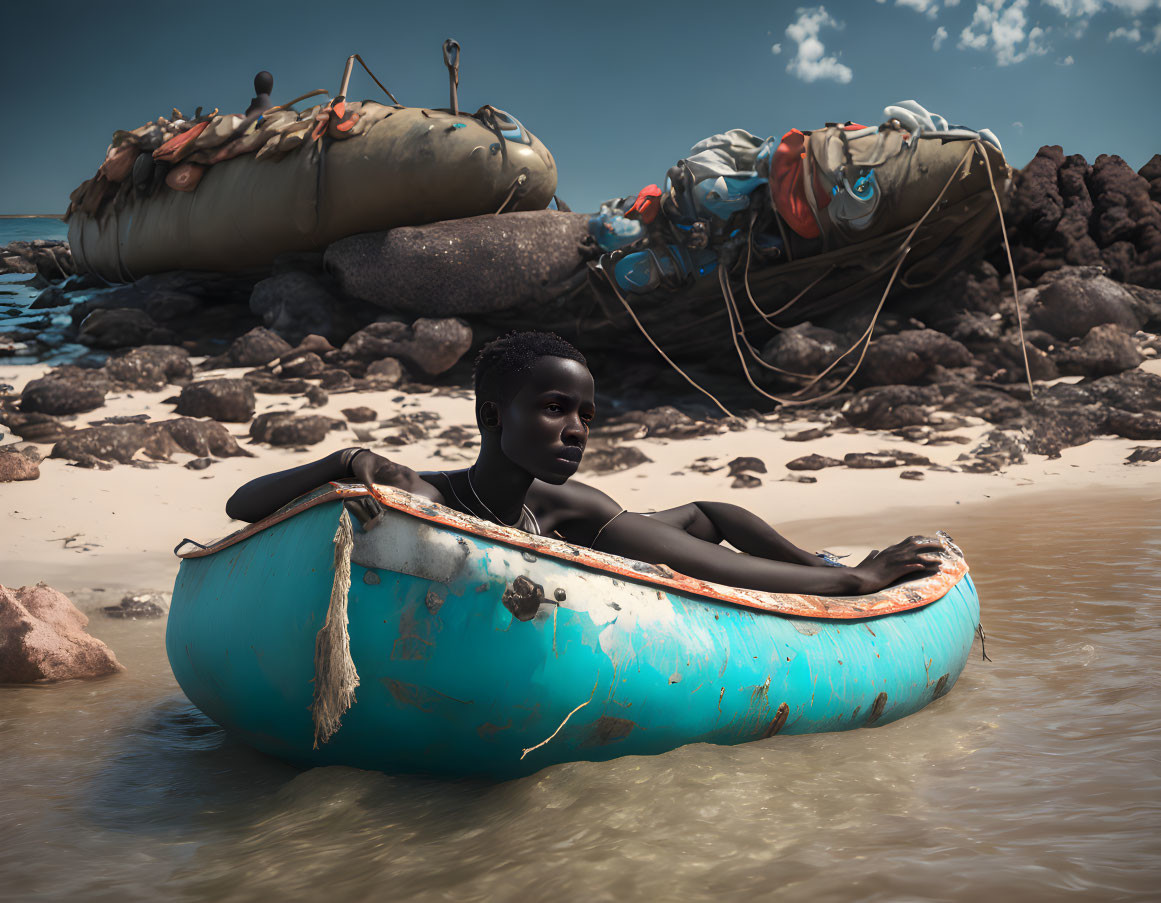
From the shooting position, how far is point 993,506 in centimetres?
559

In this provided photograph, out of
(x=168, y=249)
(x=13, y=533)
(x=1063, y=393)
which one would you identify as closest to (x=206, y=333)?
(x=168, y=249)

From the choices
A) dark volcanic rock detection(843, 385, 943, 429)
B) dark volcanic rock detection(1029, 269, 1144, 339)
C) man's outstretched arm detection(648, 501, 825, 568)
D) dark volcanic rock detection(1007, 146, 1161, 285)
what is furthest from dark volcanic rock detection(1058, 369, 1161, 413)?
man's outstretched arm detection(648, 501, 825, 568)

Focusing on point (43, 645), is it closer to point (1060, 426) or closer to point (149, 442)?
point (149, 442)

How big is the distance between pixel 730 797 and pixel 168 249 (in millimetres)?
9508

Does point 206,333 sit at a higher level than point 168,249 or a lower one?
lower

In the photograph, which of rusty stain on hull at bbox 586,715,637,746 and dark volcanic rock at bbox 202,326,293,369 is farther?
dark volcanic rock at bbox 202,326,293,369

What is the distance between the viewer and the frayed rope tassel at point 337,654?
5.63 ft

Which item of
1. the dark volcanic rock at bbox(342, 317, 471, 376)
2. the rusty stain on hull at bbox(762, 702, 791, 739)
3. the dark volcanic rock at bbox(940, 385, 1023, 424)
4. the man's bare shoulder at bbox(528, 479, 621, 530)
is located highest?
the dark volcanic rock at bbox(342, 317, 471, 376)

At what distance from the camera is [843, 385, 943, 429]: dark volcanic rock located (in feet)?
23.5

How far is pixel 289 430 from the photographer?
20.5 ft

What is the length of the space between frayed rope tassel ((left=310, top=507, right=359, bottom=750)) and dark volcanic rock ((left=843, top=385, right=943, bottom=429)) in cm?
618

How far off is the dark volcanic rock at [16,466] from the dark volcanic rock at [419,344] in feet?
10.1

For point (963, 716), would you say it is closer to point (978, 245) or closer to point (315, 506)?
point (315, 506)

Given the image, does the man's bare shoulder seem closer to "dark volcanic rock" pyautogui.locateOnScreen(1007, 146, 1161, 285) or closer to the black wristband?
the black wristband
